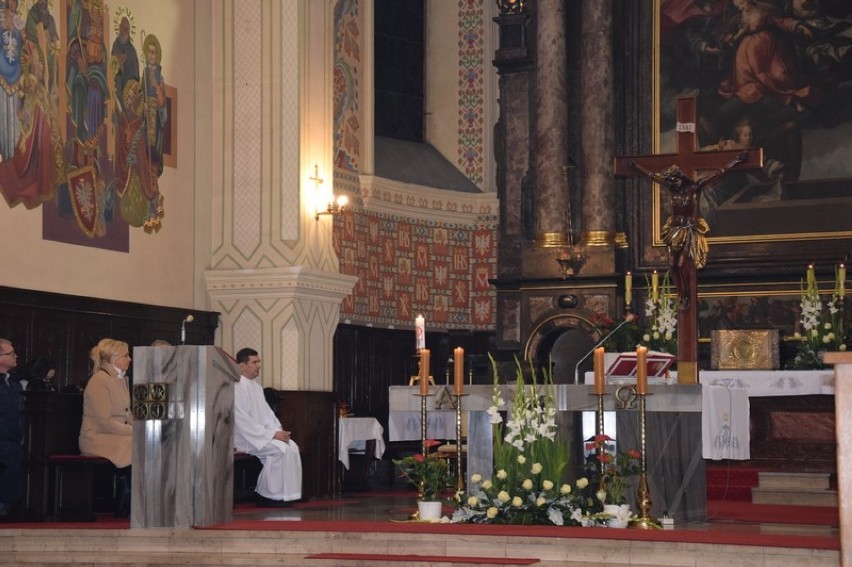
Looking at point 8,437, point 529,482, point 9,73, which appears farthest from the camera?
point 9,73

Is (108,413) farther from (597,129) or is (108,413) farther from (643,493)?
(597,129)

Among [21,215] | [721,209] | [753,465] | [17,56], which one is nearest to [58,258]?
[21,215]

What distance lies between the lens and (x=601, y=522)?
359 inches

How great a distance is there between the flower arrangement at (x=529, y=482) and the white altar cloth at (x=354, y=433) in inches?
181

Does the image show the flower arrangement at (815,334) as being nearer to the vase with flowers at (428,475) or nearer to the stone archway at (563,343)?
the stone archway at (563,343)

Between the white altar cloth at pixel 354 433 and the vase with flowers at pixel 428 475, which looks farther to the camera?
the white altar cloth at pixel 354 433

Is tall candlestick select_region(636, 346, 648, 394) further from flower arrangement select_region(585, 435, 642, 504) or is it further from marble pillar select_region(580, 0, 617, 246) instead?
marble pillar select_region(580, 0, 617, 246)

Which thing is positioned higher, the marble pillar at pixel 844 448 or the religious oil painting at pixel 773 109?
the religious oil painting at pixel 773 109

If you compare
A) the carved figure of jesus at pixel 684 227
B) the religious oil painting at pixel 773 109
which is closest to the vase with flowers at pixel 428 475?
the carved figure of jesus at pixel 684 227

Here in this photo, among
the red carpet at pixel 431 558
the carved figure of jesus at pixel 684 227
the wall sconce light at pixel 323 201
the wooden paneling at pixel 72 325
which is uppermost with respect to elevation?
the wall sconce light at pixel 323 201

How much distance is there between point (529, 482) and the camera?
9008 mm

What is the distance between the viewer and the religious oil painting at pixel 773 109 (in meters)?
16.8

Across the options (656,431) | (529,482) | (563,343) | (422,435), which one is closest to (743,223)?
(563,343)

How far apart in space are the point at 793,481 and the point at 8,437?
257 inches
